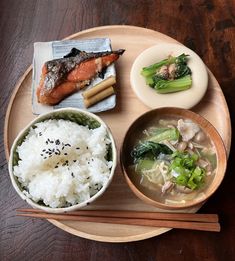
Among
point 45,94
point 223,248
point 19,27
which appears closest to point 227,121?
point 223,248

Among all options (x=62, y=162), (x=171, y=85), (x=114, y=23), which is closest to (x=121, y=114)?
(x=171, y=85)

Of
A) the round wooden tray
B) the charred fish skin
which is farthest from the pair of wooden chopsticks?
the charred fish skin

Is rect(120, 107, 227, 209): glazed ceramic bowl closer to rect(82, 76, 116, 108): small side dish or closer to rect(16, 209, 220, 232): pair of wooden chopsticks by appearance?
rect(16, 209, 220, 232): pair of wooden chopsticks

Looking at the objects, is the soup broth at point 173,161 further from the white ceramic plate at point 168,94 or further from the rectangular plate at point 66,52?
the rectangular plate at point 66,52

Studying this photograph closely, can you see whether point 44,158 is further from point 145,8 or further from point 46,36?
point 145,8

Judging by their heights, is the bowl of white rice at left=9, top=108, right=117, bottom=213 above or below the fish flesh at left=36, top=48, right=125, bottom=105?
below

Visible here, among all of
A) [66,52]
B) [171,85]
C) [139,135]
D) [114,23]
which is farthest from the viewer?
[114,23]

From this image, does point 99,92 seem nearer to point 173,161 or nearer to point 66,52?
point 66,52
